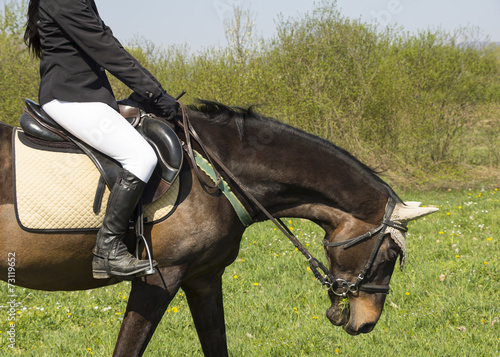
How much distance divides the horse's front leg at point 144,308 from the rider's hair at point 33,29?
1613 mm

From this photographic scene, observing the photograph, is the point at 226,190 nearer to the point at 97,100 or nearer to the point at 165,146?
the point at 165,146

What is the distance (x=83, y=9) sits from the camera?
2.76 metres

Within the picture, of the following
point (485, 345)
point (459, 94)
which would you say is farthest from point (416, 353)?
point (459, 94)

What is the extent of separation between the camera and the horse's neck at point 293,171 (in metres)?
3.25

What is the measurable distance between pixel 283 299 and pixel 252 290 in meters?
0.50

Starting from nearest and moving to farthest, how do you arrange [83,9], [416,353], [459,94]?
[83,9] → [416,353] → [459,94]

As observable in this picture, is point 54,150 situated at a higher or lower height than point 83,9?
lower

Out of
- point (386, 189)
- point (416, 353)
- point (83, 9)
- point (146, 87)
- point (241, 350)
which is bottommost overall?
point (241, 350)

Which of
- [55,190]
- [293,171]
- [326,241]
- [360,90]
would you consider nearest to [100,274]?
[55,190]

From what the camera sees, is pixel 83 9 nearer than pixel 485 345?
Yes

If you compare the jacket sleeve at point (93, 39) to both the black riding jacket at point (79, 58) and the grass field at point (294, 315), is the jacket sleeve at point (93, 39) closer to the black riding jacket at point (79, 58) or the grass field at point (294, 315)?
the black riding jacket at point (79, 58)

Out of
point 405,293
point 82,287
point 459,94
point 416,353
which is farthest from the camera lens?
point 459,94

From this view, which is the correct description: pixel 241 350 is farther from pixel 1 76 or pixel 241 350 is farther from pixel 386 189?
pixel 1 76

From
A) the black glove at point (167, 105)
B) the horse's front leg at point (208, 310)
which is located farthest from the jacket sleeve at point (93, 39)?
the horse's front leg at point (208, 310)
